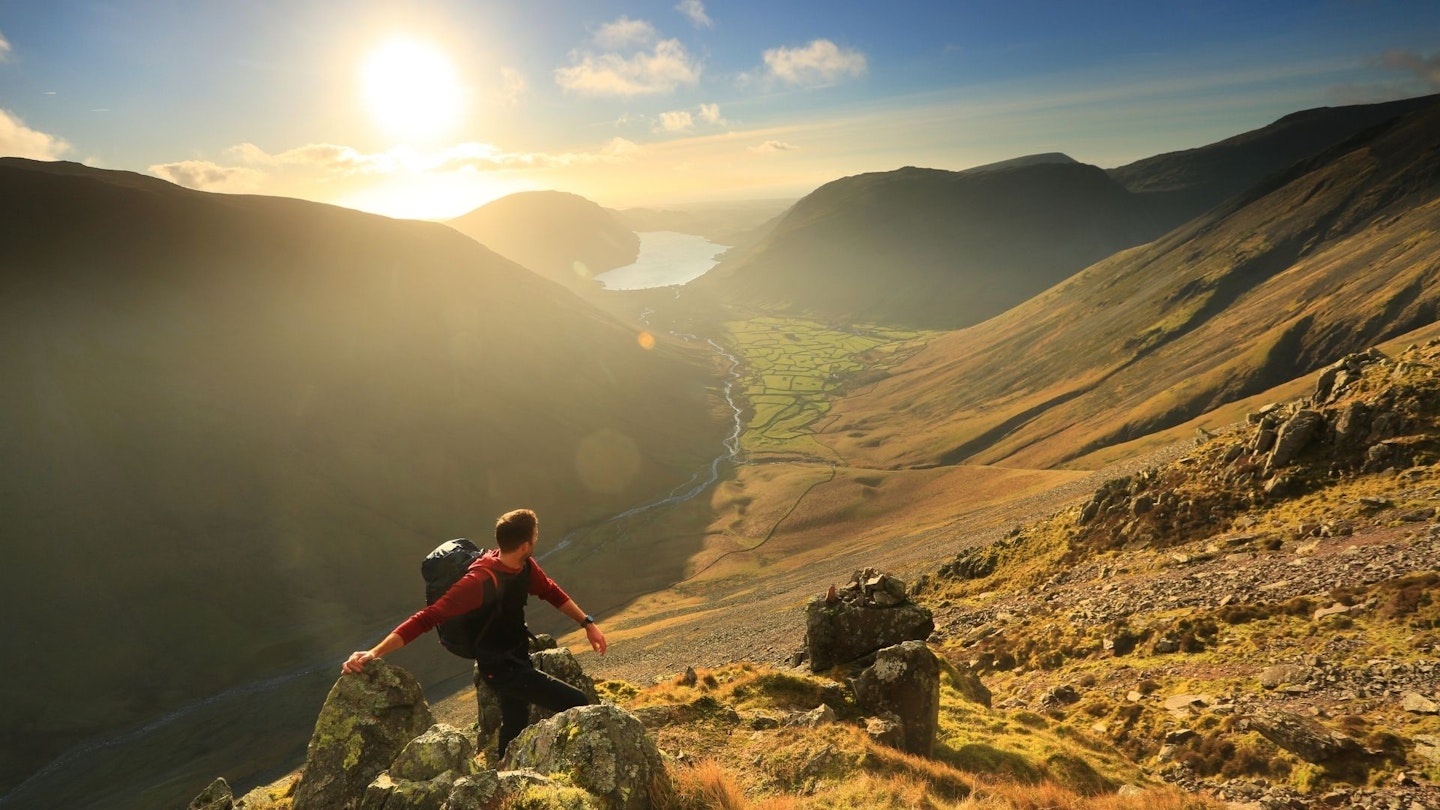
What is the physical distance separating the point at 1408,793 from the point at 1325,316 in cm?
15476

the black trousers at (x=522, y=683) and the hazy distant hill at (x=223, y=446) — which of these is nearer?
the black trousers at (x=522, y=683)

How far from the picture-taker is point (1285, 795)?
48.3ft

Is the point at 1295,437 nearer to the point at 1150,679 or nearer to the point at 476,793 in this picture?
the point at 1150,679

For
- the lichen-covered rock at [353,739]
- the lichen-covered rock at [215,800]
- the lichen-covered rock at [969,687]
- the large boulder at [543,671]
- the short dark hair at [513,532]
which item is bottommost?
the lichen-covered rock at [969,687]

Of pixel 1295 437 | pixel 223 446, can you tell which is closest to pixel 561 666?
pixel 1295 437

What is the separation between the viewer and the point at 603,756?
9.02 meters

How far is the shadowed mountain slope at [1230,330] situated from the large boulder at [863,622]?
113 metres

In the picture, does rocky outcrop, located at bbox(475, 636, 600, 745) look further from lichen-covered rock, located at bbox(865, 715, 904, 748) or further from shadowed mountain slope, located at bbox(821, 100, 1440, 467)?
shadowed mountain slope, located at bbox(821, 100, 1440, 467)

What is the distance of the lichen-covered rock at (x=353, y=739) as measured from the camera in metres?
11.6

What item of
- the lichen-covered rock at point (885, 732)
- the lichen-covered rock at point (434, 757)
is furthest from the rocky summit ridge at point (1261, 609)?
the lichen-covered rock at point (434, 757)

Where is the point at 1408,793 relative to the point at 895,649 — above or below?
below

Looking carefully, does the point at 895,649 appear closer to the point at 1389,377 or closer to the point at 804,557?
the point at 1389,377

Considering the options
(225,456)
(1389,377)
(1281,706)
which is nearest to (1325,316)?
(1389,377)

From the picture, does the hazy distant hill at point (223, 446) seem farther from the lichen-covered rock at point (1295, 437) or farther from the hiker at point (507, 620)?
the lichen-covered rock at point (1295, 437)
